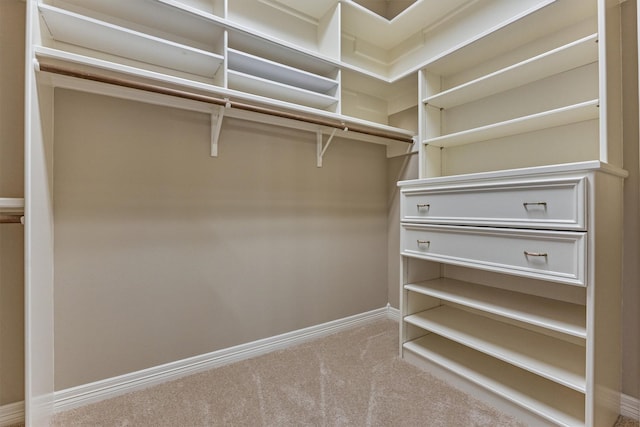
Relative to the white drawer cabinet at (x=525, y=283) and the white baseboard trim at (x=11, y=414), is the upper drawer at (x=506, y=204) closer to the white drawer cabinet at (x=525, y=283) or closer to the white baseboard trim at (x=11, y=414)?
the white drawer cabinet at (x=525, y=283)

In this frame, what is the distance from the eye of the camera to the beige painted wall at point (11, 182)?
120 centimetres

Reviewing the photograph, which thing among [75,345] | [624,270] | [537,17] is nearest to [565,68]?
[537,17]

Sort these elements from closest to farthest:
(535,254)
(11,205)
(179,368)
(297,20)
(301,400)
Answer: (11,205) < (535,254) < (301,400) < (179,368) < (297,20)

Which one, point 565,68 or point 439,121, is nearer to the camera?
point 565,68

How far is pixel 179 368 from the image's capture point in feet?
5.18

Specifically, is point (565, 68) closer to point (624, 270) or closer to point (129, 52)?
point (624, 270)

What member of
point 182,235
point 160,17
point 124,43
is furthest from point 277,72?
point 182,235

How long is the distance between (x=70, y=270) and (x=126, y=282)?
0.23 metres

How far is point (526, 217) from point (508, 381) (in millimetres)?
832

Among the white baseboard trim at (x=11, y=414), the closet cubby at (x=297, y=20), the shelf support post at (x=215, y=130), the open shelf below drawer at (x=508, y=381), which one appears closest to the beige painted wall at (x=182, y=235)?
the shelf support post at (x=215, y=130)

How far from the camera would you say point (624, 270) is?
1.30 m

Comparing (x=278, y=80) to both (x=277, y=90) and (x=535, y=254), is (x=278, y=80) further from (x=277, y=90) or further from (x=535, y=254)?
(x=535, y=254)

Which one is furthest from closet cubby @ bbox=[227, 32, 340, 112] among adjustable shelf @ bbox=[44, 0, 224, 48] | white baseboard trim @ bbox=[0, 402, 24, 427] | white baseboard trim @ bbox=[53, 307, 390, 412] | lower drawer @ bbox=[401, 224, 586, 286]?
white baseboard trim @ bbox=[0, 402, 24, 427]

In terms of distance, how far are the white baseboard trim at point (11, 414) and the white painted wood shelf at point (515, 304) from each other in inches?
77.1
